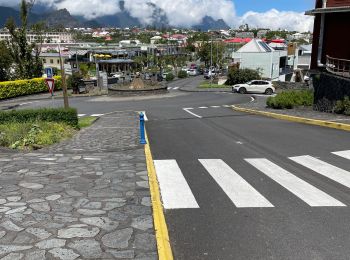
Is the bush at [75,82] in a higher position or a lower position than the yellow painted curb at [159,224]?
lower

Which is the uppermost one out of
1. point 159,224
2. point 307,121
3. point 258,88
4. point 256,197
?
point 159,224

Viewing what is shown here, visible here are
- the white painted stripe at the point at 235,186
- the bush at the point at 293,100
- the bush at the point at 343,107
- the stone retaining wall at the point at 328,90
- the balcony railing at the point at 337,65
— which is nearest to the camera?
the white painted stripe at the point at 235,186

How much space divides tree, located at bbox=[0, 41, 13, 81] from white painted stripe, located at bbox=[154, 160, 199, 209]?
4248 centimetres

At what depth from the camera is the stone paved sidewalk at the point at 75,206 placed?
520 cm

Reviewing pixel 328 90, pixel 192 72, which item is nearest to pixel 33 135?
pixel 328 90

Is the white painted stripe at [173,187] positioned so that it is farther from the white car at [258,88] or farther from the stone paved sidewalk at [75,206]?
the white car at [258,88]

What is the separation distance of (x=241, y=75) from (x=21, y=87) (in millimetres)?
30550

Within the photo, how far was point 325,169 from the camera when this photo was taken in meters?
9.23

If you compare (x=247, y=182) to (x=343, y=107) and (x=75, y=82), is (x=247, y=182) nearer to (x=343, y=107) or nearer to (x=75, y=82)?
(x=343, y=107)

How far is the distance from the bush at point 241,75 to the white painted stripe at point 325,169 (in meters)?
48.6

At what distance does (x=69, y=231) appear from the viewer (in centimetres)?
569

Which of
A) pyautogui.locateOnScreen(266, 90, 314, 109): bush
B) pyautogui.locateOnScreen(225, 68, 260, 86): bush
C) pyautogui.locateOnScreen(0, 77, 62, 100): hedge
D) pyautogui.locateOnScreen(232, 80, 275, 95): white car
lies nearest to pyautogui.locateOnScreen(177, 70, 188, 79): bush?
pyautogui.locateOnScreen(225, 68, 260, 86): bush

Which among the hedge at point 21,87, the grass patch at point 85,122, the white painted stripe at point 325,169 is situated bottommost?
the hedge at point 21,87

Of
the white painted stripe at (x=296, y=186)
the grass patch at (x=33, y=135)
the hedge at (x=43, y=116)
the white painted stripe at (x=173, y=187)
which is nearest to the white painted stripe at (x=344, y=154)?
the white painted stripe at (x=296, y=186)
